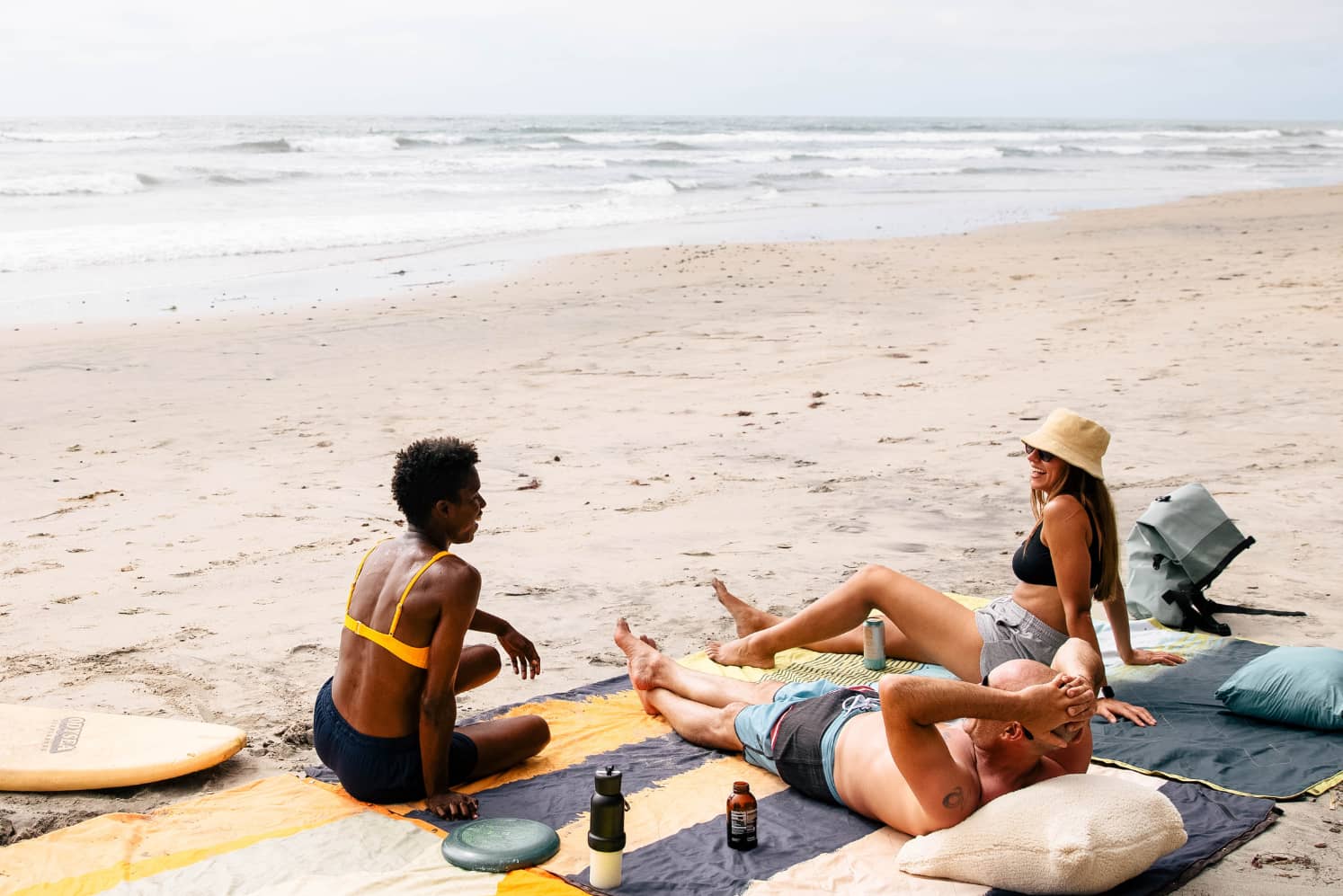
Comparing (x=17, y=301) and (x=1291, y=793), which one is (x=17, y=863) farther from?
(x=17, y=301)

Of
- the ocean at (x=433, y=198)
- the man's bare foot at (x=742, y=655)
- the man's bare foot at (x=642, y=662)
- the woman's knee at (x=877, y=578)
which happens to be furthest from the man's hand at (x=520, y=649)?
the ocean at (x=433, y=198)

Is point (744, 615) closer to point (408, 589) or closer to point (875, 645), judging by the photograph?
point (875, 645)

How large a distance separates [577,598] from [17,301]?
1128 centimetres

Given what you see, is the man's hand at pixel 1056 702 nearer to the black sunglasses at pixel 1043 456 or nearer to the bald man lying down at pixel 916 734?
the bald man lying down at pixel 916 734

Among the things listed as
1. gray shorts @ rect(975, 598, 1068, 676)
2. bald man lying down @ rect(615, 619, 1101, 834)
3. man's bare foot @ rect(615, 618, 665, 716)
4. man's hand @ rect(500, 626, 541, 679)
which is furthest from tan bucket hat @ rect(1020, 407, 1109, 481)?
man's hand @ rect(500, 626, 541, 679)

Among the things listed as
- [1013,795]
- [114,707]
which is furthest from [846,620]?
[114,707]

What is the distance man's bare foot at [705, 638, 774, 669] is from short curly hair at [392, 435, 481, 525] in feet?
5.71

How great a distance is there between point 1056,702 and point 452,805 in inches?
73.0

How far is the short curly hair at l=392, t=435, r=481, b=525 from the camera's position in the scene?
13.2 feet

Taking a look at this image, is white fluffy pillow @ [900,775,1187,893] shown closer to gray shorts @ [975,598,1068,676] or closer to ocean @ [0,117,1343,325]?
gray shorts @ [975,598,1068,676]

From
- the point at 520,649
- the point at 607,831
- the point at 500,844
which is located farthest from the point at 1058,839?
the point at 520,649

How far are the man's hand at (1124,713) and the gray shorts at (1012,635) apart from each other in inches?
11.8

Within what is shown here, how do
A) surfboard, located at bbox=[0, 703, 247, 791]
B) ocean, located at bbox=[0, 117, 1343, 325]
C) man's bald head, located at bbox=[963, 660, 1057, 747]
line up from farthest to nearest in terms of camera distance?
ocean, located at bbox=[0, 117, 1343, 325] → surfboard, located at bbox=[0, 703, 247, 791] → man's bald head, located at bbox=[963, 660, 1057, 747]

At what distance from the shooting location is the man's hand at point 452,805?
4012 mm
